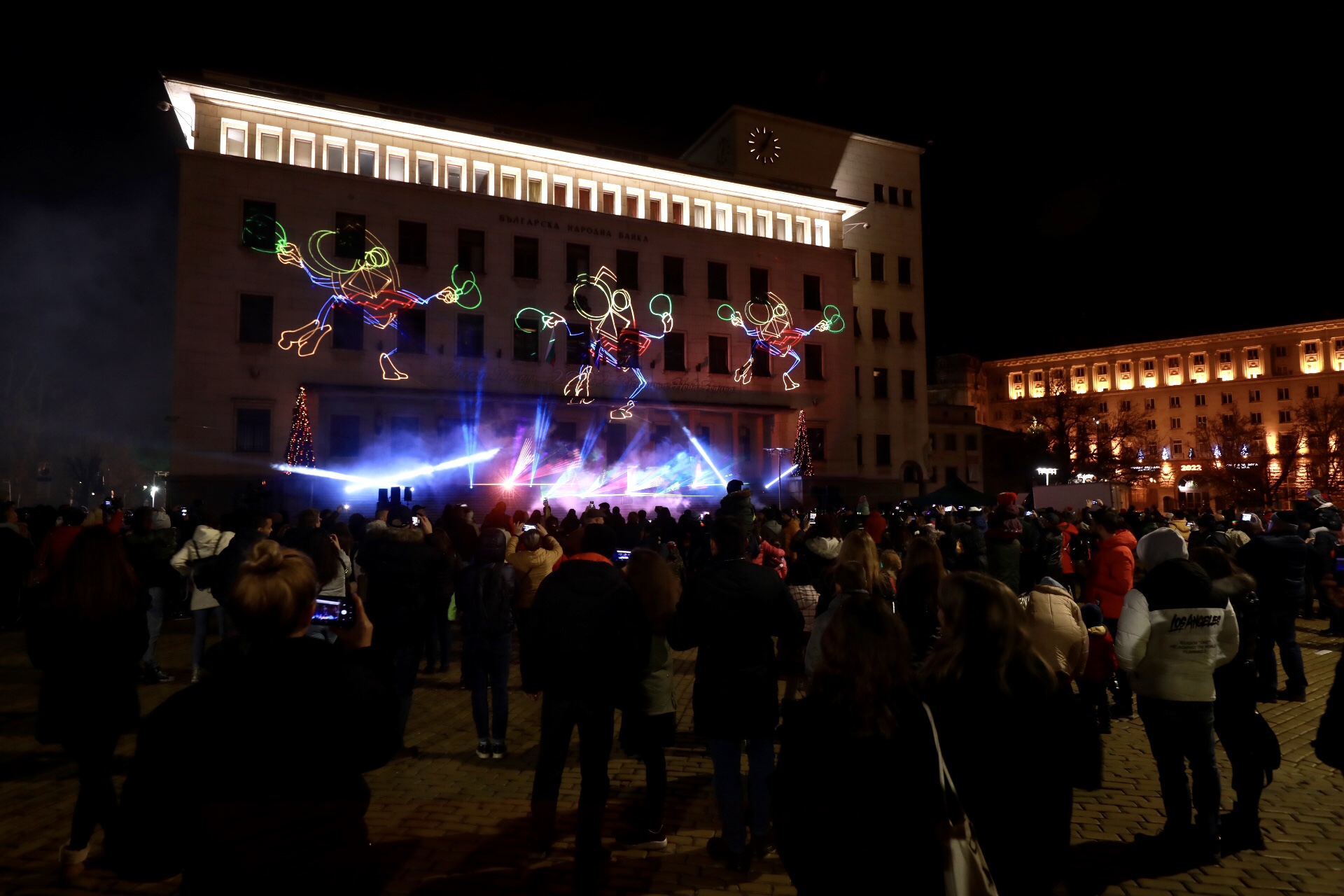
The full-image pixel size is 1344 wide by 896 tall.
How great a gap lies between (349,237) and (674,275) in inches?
532

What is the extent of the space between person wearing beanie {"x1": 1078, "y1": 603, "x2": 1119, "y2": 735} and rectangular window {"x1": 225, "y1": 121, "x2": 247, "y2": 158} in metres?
31.2

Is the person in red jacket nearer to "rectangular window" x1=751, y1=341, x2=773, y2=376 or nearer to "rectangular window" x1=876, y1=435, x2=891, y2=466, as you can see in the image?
"rectangular window" x1=751, y1=341, x2=773, y2=376

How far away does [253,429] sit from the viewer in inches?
1089

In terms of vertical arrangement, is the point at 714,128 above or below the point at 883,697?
above

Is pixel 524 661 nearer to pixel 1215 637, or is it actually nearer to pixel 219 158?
pixel 1215 637

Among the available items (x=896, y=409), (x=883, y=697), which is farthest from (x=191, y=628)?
(x=896, y=409)

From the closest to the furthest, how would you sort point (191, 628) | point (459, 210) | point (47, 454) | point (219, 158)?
point (191, 628) → point (219, 158) → point (459, 210) → point (47, 454)

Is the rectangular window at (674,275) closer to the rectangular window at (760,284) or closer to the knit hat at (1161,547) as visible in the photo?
the rectangular window at (760,284)

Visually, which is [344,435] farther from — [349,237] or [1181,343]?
[1181,343]

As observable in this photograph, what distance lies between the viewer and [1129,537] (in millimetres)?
8219

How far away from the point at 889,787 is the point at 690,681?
7.12m

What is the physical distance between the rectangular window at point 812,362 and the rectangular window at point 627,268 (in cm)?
886

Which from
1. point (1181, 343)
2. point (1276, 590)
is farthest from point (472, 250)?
point (1181, 343)

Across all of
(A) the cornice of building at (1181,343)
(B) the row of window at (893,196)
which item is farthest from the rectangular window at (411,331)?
(A) the cornice of building at (1181,343)
